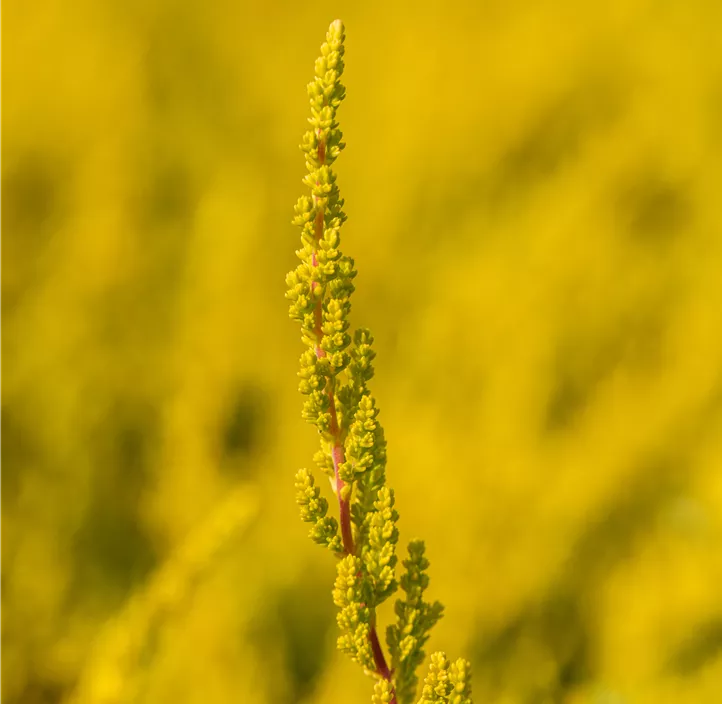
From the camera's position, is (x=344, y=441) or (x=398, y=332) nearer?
(x=344, y=441)

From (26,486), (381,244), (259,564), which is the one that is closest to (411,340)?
(381,244)

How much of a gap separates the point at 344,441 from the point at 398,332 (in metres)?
0.42

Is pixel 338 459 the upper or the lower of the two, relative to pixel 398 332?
lower

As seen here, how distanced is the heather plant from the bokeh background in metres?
0.28

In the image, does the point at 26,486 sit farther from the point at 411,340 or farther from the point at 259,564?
the point at 411,340

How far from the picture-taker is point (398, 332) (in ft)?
2.19

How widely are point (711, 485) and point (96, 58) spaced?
632 millimetres

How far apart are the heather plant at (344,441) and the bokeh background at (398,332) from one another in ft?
0.91

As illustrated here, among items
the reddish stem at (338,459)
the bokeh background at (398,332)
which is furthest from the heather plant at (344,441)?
the bokeh background at (398,332)

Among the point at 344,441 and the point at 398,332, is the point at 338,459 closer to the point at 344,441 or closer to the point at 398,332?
the point at 344,441

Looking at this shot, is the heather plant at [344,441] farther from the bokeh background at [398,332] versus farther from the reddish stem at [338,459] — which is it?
the bokeh background at [398,332]

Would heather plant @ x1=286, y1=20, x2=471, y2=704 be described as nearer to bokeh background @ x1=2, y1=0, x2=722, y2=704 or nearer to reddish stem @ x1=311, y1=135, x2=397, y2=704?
reddish stem @ x1=311, y1=135, x2=397, y2=704

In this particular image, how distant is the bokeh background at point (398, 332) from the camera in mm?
556

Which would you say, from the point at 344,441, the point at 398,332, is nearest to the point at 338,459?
the point at 344,441
